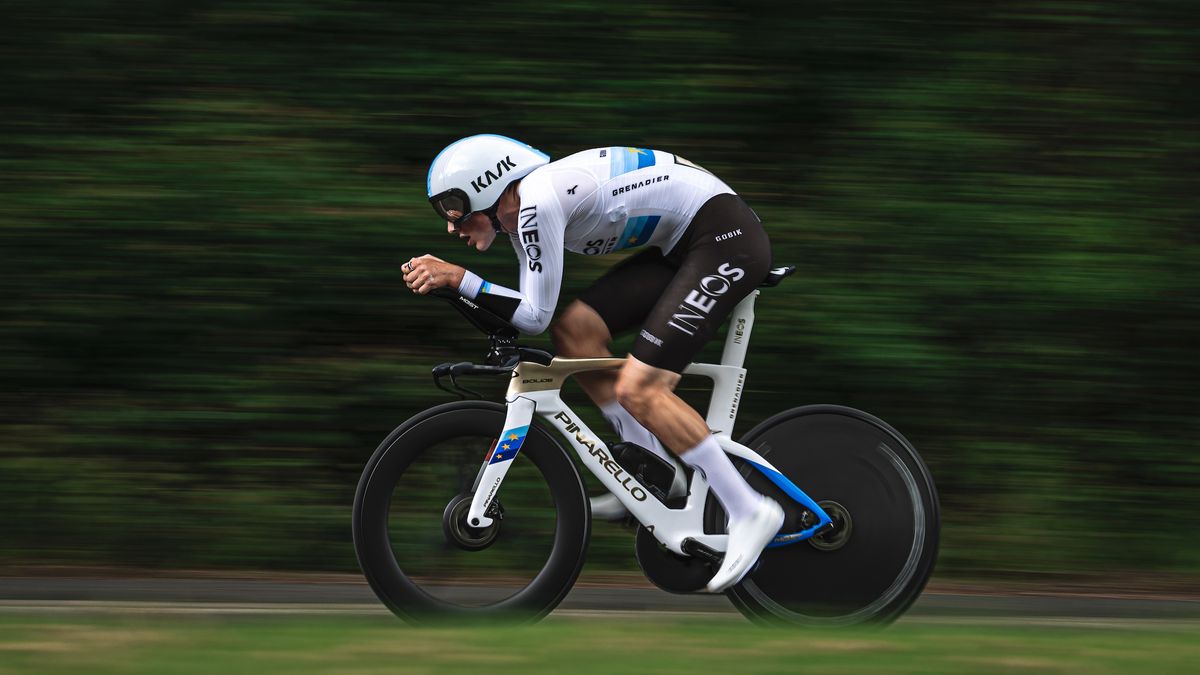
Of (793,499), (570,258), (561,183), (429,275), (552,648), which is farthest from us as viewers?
(570,258)

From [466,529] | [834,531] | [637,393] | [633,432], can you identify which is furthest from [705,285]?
[466,529]

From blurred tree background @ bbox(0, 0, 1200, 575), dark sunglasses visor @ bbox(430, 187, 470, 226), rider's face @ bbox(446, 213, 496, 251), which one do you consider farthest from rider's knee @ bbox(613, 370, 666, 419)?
blurred tree background @ bbox(0, 0, 1200, 575)

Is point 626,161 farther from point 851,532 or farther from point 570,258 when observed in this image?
point 570,258

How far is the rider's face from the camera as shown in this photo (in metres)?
5.08

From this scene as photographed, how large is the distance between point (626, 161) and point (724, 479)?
1186mm

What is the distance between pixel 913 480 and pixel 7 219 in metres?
4.61

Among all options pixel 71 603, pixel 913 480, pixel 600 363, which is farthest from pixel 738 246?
pixel 71 603

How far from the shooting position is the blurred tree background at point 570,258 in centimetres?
707

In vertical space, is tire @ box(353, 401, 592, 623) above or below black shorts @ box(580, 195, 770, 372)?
below

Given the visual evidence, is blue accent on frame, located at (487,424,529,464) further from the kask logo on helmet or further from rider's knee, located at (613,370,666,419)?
the kask logo on helmet

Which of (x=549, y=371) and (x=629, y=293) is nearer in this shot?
(x=549, y=371)

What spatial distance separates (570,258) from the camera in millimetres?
7211

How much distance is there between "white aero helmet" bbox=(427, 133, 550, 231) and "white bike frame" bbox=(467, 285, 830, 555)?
61cm

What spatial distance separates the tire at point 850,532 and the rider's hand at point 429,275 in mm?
1299
